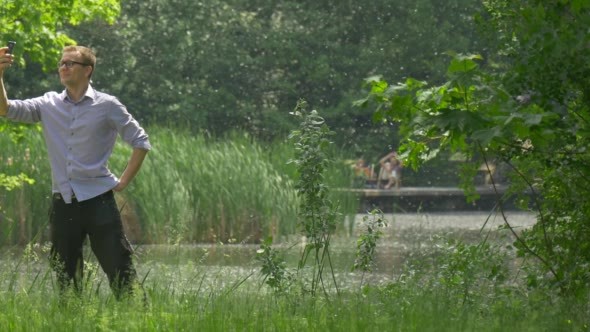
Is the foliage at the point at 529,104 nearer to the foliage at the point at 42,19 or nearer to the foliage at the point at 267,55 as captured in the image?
the foliage at the point at 42,19

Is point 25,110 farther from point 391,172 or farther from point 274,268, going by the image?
point 391,172

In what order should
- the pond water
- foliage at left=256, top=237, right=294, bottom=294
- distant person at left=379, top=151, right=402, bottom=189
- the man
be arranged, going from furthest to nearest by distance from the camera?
distant person at left=379, top=151, right=402, bottom=189, the pond water, foliage at left=256, top=237, right=294, bottom=294, the man

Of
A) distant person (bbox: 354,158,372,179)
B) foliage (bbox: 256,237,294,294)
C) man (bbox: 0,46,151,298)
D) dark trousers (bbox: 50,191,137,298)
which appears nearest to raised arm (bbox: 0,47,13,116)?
man (bbox: 0,46,151,298)

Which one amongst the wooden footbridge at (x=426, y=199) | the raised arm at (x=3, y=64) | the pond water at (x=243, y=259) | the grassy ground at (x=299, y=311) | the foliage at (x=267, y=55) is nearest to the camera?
the grassy ground at (x=299, y=311)

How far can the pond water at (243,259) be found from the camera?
30.1 feet

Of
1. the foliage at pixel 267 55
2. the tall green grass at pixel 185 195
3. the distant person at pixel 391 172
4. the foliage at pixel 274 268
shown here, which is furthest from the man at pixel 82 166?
the foliage at pixel 267 55

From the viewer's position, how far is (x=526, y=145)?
27.3ft

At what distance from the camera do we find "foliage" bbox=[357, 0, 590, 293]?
7234mm

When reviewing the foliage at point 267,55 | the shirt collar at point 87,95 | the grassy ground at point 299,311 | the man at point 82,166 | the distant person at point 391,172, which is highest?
the foliage at point 267,55

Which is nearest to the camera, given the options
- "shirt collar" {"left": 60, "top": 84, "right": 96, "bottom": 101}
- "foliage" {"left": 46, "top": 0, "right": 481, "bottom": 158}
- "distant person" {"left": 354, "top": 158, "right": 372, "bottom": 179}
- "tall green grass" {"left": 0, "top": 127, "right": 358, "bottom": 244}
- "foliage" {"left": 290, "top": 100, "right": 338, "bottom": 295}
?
"shirt collar" {"left": 60, "top": 84, "right": 96, "bottom": 101}

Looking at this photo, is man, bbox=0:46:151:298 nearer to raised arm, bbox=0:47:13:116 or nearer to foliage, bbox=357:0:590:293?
raised arm, bbox=0:47:13:116

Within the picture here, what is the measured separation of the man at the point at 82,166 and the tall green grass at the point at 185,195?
37.9ft

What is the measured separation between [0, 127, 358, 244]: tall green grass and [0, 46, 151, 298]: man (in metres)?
11.5

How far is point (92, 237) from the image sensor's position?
831 centimetres
